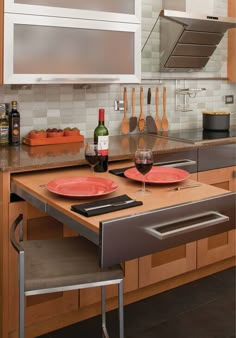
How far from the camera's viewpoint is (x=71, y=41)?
8.31 ft

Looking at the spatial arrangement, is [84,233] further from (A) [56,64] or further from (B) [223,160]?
(B) [223,160]

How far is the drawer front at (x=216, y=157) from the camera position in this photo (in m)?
2.86

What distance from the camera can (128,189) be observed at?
1.86 meters

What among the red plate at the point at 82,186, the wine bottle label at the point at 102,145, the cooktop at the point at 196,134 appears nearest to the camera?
the red plate at the point at 82,186

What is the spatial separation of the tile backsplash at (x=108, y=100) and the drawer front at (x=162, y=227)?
1.54 metres

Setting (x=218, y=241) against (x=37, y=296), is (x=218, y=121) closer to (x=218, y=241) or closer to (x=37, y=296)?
(x=218, y=241)

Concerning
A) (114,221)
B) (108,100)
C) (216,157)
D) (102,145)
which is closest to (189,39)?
(108,100)

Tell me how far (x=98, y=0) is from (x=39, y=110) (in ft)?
2.49

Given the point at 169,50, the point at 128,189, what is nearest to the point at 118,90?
the point at 169,50

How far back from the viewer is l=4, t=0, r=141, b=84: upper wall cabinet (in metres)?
2.36

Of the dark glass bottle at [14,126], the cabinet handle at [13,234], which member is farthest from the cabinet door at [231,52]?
the cabinet handle at [13,234]

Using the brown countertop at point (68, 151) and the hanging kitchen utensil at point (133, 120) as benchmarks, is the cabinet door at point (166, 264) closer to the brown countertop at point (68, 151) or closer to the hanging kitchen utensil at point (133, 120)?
the brown countertop at point (68, 151)

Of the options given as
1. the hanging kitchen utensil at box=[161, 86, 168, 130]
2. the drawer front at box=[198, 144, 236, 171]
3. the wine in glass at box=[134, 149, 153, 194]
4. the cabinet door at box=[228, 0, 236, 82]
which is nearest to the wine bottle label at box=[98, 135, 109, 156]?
the wine in glass at box=[134, 149, 153, 194]

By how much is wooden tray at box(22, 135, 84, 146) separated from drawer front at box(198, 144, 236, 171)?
77cm
